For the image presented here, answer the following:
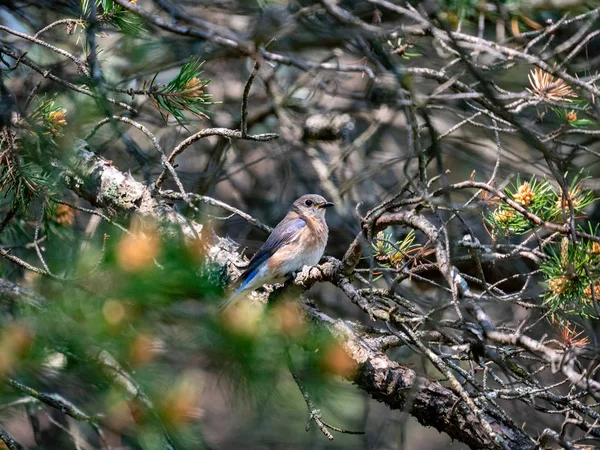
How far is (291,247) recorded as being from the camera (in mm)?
4359

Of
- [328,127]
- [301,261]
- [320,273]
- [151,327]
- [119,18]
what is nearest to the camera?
[151,327]

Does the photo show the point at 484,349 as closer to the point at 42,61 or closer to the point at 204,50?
the point at 204,50

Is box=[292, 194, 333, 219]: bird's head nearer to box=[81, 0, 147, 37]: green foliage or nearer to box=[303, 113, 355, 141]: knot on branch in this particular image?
box=[303, 113, 355, 141]: knot on branch

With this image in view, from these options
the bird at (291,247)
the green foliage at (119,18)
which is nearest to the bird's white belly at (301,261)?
the bird at (291,247)

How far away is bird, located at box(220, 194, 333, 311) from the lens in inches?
155

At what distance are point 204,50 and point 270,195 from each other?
2.18m

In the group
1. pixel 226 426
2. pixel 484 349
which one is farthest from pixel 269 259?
pixel 226 426

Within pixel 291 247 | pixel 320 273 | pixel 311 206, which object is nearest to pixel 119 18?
pixel 320 273

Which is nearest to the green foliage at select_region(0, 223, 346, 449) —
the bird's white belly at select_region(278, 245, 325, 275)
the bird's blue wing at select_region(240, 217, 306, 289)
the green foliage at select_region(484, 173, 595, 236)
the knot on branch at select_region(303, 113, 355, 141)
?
the green foliage at select_region(484, 173, 595, 236)

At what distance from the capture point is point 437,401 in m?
2.96

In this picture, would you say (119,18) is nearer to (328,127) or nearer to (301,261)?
(301,261)

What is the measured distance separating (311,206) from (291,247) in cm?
52

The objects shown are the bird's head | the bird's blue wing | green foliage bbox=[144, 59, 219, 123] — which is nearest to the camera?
green foliage bbox=[144, 59, 219, 123]

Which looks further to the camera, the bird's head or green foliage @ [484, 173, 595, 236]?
the bird's head
